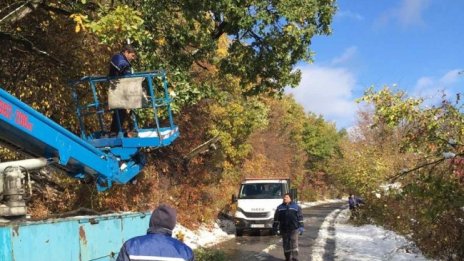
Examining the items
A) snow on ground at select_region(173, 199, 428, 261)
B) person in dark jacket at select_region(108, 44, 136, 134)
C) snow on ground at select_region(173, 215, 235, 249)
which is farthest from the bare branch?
snow on ground at select_region(173, 215, 235, 249)

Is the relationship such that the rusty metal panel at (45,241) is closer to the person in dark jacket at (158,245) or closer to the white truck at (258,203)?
the person in dark jacket at (158,245)

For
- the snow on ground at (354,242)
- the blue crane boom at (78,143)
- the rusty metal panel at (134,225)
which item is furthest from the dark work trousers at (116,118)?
the snow on ground at (354,242)

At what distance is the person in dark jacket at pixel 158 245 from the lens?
12.0 feet

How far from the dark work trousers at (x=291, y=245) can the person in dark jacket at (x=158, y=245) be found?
9.62 m

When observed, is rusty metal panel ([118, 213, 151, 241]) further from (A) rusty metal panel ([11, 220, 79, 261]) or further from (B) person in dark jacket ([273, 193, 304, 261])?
(B) person in dark jacket ([273, 193, 304, 261])

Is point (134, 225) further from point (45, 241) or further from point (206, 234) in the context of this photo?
point (206, 234)

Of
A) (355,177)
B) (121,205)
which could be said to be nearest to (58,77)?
(121,205)

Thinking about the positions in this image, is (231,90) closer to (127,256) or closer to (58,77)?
(58,77)

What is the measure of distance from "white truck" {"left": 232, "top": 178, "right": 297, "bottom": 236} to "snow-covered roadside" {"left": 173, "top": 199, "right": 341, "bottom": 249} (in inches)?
40.4

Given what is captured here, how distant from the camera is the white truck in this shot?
21469 millimetres

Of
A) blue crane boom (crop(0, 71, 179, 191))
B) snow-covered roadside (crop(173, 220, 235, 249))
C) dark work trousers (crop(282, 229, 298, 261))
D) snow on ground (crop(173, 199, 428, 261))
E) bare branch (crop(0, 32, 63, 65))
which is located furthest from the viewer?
snow-covered roadside (crop(173, 220, 235, 249))

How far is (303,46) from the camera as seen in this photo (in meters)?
13.6

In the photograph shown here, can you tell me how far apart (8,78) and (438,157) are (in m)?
9.28

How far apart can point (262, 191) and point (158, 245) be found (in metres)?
19.0
